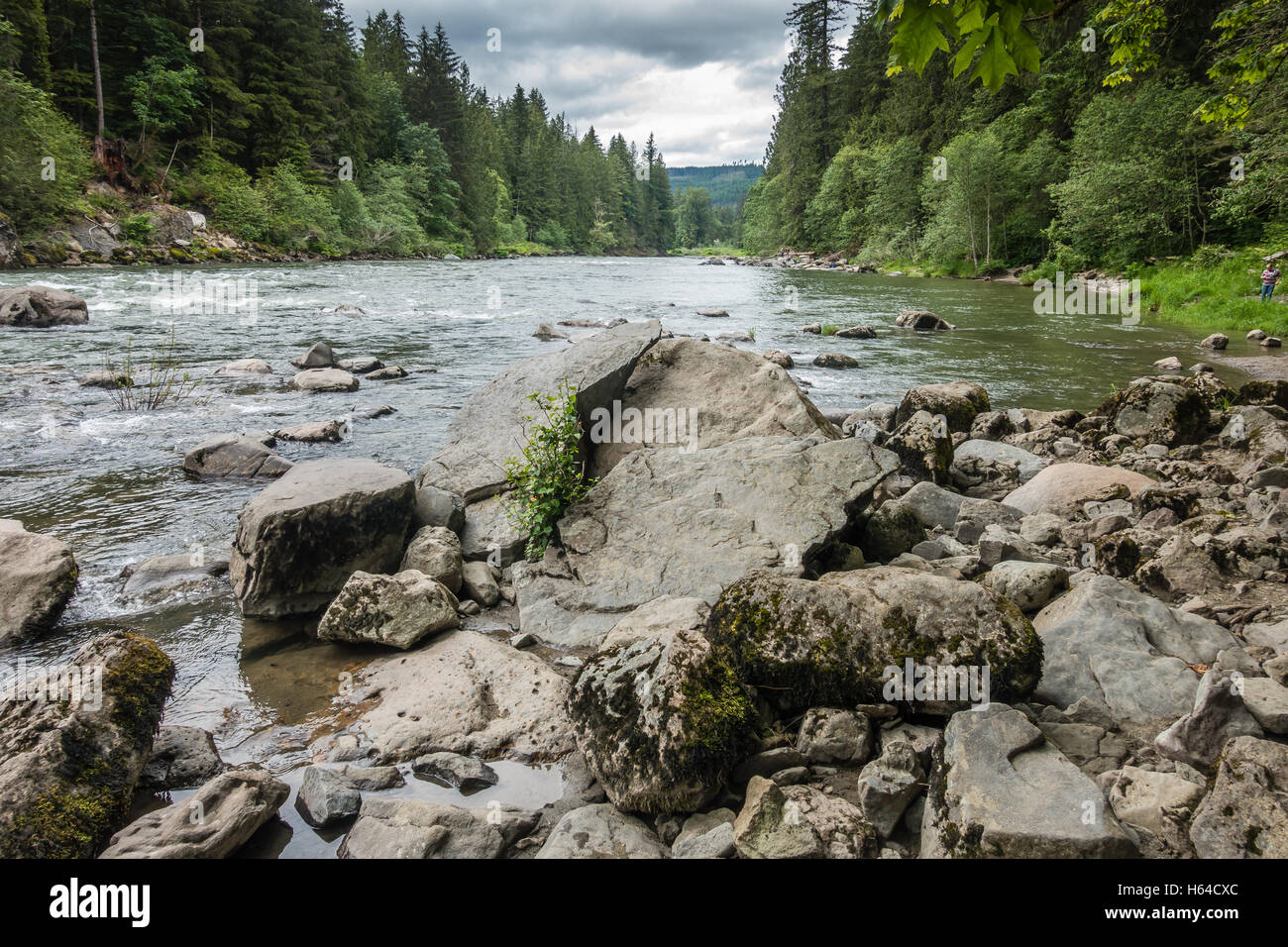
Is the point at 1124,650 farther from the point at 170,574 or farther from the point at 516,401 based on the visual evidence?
the point at 170,574

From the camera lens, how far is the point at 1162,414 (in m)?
9.77

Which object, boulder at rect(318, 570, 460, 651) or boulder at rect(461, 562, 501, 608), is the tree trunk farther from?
boulder at rect(318, 570, 460, 651)

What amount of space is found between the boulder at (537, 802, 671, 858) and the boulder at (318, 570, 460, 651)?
2.18 meters

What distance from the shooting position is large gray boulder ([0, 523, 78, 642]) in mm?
4863

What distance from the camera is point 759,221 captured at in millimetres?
98250

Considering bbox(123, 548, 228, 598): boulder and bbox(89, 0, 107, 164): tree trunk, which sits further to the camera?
bbox(89, 0, 107, 164): tree trunk

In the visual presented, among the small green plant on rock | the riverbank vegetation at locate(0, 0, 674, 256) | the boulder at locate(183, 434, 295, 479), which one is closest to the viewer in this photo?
the small green plant on rock

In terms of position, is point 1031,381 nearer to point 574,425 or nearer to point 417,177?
point 574,425

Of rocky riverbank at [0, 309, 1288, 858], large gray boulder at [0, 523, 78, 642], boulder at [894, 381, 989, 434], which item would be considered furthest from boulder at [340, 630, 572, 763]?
boulder at [894, 381, 989, 434]

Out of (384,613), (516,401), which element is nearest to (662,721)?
(384,613)

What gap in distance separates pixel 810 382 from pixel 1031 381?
4819 millimetres

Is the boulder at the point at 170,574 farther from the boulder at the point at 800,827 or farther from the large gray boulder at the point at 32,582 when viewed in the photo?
the boulder at the point at 800,827

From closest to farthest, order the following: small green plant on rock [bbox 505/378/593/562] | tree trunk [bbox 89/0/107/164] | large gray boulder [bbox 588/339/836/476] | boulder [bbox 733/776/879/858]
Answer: boulder [bbox 733/776/879/858], small green plant on rock [bbox 505/378/593/562], large gray boulder [bbox 588/339/836/476], tree trunk [bbox 89/0/107/164]

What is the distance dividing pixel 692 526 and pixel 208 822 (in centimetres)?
349
